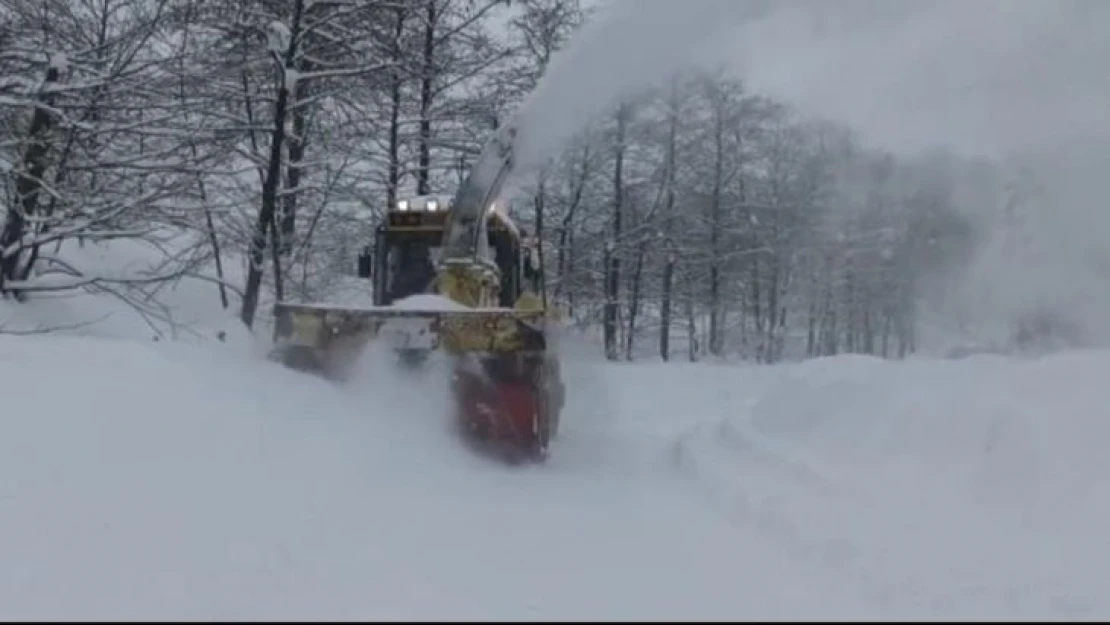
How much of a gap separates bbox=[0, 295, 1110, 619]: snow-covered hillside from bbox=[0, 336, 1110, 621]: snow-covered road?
24 millimetres

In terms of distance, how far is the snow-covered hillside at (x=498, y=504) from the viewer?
207 inches

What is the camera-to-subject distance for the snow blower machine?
10.2m

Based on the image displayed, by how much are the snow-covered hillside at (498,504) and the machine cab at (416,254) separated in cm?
175

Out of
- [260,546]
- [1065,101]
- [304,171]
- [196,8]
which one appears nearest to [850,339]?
[1065,101]

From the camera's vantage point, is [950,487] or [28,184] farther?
[28,184]

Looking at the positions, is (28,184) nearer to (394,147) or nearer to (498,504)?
(394,147)

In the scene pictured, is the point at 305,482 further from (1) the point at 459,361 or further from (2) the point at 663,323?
(2) the point at 663,323

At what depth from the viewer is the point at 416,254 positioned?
12.8 meters

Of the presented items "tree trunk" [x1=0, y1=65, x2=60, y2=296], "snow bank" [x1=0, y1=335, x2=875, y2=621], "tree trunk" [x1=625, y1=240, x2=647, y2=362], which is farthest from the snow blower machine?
"tree trunk" [x1=625, y1=240, x2=647, y2=362]

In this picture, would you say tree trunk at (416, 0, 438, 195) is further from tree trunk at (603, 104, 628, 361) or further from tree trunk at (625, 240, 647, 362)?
tree trunk at (625, 240, 647, 362)

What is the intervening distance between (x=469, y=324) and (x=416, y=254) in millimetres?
2679

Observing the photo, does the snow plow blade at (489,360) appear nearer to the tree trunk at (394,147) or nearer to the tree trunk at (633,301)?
the tree trunk at (394,147)

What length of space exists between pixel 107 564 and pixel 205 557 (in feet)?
1.36

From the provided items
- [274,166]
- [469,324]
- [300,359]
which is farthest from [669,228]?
[469,324]
